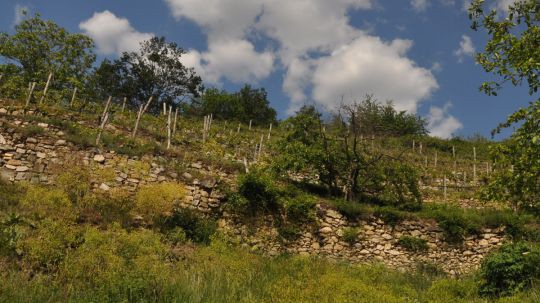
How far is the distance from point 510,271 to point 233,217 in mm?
7683

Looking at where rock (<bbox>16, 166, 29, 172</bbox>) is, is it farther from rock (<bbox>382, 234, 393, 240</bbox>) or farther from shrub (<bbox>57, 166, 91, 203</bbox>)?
rock (<bbox>382, 234, 393, 240</bbox>)

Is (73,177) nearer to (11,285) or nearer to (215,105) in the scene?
(11,285)

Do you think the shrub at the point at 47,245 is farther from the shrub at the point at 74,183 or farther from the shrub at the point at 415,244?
the shrub at the point at 415,244

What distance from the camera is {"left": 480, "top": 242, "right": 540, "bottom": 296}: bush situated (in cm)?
894

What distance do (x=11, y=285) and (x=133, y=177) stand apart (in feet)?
21.3

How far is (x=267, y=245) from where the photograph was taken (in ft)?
41.5

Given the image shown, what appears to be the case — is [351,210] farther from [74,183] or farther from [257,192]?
[74,183]

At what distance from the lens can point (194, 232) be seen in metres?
11.4

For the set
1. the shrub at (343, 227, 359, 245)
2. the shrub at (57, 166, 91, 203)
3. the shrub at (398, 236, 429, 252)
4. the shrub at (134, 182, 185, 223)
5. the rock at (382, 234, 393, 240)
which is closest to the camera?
the shrub at (57, 166, 91, 203)

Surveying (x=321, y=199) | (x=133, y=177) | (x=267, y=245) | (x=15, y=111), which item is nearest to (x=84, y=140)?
(x=133, y=177)

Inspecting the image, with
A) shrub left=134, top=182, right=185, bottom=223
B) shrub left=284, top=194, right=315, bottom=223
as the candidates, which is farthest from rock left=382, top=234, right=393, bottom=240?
shrub left=134, top=182, right=185, bottom=223

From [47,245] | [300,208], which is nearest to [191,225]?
[300,208]

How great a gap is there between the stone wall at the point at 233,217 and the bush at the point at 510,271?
151 inches

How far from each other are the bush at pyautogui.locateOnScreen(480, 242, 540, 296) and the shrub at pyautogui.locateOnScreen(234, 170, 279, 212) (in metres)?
6.31
